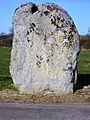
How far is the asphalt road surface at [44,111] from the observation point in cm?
1012

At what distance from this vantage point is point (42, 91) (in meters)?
14.4

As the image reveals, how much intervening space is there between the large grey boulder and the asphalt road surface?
206cm

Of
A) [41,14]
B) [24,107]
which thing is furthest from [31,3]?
[24,107]

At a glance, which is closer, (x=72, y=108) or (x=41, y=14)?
(x=72, y=108)

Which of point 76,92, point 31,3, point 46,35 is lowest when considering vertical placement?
point 76,92

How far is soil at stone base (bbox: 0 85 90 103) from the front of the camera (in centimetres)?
1327

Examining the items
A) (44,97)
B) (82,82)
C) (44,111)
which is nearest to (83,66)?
(82,82)

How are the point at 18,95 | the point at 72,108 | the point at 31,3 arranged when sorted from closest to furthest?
the point at 72,108 < the point at 18,95 < the point at 31,3

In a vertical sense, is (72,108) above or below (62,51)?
below

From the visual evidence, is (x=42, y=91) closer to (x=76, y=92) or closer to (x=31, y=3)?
(x=76, y=92)

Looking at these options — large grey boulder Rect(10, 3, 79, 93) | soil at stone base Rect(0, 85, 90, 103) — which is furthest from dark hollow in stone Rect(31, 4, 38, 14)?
A: soil at stone base Rect(0, 85, 90, 103)

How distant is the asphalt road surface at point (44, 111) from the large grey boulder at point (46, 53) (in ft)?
6.77

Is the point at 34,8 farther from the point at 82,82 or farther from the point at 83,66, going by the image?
the point at 83,66

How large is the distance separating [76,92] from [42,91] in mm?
1159
